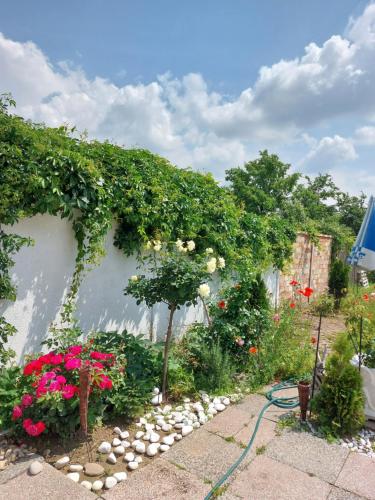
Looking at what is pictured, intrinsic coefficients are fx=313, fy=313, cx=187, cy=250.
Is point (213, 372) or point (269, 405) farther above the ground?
point (213, 372)

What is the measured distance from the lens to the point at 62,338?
9.36 ft

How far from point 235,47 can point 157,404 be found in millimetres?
4494

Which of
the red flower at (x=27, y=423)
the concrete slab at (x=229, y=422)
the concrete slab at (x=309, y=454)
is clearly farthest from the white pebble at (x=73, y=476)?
the concrete slab at (x=309, y=454)

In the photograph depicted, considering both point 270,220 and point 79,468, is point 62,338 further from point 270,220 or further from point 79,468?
point 270,220

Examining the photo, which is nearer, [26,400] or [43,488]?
[43,488]

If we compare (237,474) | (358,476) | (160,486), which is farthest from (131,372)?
(358,476)

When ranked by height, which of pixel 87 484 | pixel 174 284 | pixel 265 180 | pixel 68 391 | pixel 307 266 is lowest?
pixel 87 484

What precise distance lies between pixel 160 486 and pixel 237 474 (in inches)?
20.8

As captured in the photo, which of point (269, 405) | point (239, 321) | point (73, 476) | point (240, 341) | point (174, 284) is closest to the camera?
point (73, 476)

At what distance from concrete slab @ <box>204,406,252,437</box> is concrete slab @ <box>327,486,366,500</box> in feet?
2.72

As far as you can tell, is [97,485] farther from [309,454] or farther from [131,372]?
[309,454]

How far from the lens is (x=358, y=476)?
84.7 inches

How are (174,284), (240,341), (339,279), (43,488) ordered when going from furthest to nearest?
1. (339,279)
2. (240,341)
3. (174,284)
4. (43,488)

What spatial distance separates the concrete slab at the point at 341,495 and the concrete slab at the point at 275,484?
3 cm
